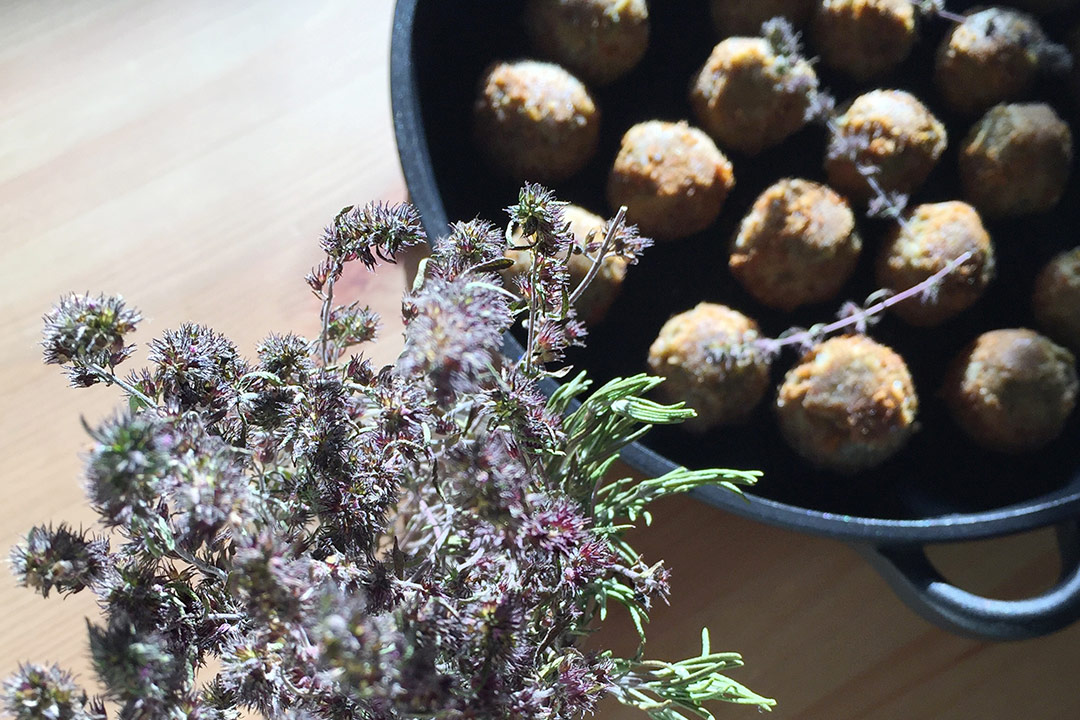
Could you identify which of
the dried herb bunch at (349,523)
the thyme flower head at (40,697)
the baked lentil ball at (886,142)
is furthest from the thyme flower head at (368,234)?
the baked lentil ball at (886,142)

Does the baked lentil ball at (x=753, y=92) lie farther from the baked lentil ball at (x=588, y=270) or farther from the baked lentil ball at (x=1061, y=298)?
the baked lentil ball at (x=1061, y=298)

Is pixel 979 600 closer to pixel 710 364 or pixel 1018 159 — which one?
pixel 710 364

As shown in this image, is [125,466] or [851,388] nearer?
[125,466]

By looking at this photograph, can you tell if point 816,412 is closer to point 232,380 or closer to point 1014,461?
point 1014,461

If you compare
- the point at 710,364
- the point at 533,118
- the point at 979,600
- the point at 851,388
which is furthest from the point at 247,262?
the point at 979,600

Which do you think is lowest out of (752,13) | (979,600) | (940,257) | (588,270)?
(979,600)

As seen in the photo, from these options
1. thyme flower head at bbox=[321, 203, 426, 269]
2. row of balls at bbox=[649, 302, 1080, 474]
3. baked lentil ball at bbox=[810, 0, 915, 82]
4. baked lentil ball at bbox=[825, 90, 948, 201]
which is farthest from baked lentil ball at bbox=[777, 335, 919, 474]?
thyme flower head at bbox=[321, 203, 426, 269]

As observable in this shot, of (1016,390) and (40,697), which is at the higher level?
(40,697)
